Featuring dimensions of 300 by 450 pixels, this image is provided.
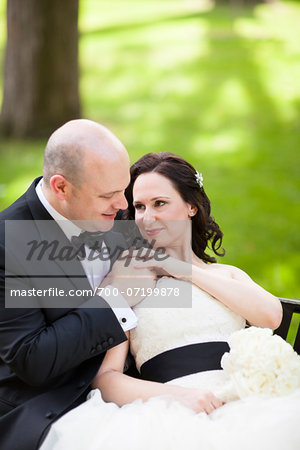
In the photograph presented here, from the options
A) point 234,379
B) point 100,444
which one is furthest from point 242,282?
point 100,444

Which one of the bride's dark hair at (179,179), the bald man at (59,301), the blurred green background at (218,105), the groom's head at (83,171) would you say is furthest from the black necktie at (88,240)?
the blurred green background at (218,105)

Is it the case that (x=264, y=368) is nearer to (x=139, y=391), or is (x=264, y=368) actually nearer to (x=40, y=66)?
(x=139, y=391)

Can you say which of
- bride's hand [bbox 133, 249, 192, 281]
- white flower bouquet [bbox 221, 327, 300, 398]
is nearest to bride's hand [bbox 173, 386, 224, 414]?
white flower bouquet [bbox 221, 327, 300, 398]

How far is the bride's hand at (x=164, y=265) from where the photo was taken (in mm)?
3045

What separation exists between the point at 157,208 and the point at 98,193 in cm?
55

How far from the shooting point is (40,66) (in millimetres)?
9055

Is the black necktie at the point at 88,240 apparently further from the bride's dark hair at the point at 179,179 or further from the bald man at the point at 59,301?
the bride's dark hair at the point at 179,179

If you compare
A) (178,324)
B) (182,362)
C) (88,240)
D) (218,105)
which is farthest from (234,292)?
(218,105)

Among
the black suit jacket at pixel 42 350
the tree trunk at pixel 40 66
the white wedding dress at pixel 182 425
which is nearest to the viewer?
the white wedding dress at pixel 182 425

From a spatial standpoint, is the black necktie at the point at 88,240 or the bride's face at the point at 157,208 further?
the bride's face at the point at 157,208

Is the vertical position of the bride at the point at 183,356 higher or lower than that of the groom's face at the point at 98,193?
lower

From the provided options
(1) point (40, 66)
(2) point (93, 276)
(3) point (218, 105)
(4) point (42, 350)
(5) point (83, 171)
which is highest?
(1) point (40, 66)

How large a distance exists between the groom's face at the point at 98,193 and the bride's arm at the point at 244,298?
63cm

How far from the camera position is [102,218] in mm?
2867
